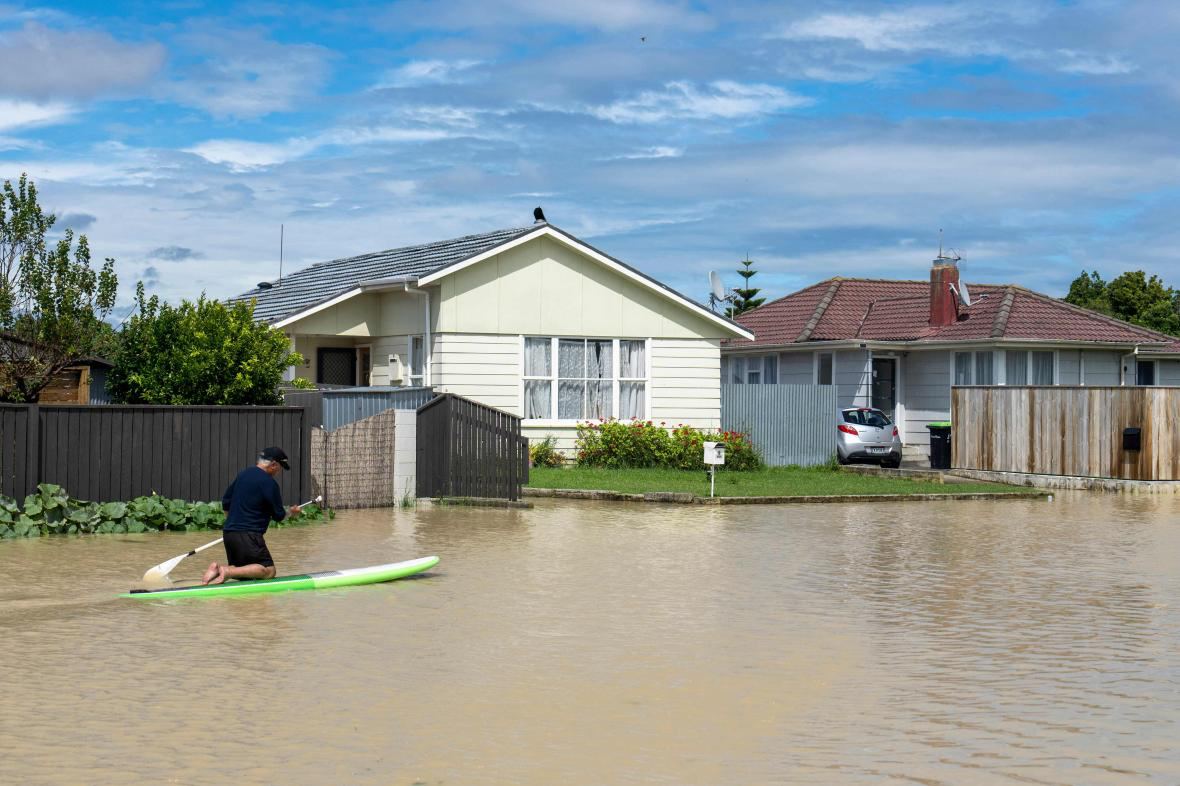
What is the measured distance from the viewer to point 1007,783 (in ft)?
24.3

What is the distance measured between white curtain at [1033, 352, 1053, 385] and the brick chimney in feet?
8.84

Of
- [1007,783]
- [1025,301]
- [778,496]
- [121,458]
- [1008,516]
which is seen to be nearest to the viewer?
[1007,783]

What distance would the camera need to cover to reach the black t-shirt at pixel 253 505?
1441 cm

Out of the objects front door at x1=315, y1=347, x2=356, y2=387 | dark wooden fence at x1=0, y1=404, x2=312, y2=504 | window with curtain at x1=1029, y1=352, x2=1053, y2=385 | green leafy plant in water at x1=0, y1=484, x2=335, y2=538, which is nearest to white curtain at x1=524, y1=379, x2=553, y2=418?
front door at x1=315, y1=347, x2=356, y2=387

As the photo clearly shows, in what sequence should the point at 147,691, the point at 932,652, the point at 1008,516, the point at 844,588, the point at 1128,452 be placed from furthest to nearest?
the point at 1128,452, the point at 1008,516, the point at 844,588, the point at 932,652, the point at 147,691

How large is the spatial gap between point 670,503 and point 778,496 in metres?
2.04

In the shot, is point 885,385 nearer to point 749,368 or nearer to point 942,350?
point 942,350

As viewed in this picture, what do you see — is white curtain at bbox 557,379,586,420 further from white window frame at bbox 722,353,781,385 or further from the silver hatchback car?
white window frame at bbox 722,353,781,385

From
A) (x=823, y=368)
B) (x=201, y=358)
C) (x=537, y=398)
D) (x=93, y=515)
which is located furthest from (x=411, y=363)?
(x=93, y=515)

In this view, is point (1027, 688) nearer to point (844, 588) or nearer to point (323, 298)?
point (844, 588)

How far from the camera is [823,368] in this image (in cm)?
4019

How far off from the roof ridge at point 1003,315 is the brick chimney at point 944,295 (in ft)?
4.24

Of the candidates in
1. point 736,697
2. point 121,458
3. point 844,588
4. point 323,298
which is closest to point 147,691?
point 736,697

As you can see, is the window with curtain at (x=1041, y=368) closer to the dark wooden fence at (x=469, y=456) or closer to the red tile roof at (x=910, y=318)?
the red tile roof at (x=910, y=318)
